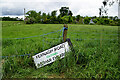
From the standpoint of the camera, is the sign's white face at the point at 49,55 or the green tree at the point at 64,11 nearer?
the sign's white face at the point at 49,55

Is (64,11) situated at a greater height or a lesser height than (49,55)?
greater

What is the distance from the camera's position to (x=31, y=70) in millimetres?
3514

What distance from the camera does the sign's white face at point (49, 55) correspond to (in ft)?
12.0

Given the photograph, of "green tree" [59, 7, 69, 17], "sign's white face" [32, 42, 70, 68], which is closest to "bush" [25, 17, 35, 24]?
"green tree" [59, 7, 69, 17]

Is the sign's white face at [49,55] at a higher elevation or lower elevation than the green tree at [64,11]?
lower

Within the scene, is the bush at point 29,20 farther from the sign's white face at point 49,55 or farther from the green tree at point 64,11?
the sign's white face at point 49,55

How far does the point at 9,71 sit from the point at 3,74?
0.51 feet

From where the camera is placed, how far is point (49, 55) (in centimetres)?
367

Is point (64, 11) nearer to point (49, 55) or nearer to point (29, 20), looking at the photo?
point (29, 20)

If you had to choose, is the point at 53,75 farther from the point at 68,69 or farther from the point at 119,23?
the point at 119,23

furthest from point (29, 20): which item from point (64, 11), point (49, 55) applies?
point (49, 55)

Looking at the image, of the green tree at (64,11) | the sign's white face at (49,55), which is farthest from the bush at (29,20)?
the sign's white face at (49,55)

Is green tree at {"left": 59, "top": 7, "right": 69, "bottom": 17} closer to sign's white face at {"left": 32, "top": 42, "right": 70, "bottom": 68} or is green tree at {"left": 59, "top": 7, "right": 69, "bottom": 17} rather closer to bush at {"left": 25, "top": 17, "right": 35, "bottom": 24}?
bush at {"left": 25, "top": 17, "right": 35, "bottom": 24}

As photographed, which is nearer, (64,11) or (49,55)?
(49,55)
